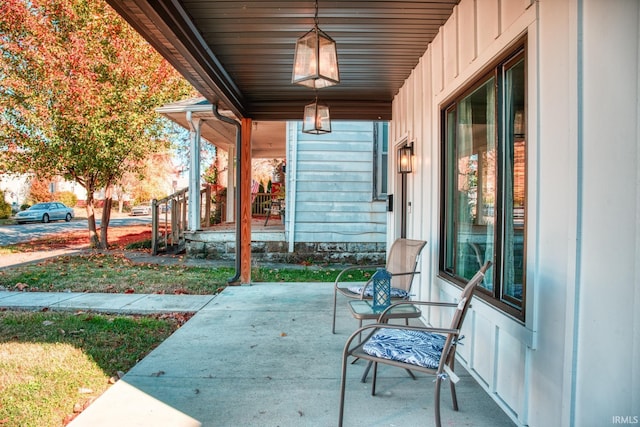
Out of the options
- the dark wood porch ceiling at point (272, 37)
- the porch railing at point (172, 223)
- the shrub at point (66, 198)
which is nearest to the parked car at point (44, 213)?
the shrub at point (66, 198)

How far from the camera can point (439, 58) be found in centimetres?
370

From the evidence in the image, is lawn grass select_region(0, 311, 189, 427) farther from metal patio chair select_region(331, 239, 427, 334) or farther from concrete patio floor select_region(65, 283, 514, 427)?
metal patio chair select_region(331, 239, 427, 334)

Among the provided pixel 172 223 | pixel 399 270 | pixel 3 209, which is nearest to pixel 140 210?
pixel 3 209

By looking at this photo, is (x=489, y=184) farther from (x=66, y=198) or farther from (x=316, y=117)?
(x=66, y=198)

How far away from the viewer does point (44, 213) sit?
20.5 m

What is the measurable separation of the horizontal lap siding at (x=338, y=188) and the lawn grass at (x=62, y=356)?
409 cm

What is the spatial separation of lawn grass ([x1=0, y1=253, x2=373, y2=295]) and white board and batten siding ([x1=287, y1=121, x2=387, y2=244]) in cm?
91

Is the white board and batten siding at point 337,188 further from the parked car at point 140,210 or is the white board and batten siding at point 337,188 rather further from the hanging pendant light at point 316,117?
the parked car at point 140,210

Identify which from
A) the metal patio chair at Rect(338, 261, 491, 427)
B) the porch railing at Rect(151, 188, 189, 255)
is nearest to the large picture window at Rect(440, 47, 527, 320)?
the metal patio chair at Rect(338, 261, 491, 427)

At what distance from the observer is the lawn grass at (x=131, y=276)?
18.6 feet

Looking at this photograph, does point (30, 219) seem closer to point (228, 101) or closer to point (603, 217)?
point (228, 101)

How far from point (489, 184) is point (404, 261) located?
4.64 ft

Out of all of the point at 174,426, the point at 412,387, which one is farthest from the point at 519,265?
the point at 174,426

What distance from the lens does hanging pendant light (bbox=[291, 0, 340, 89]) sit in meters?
2.79
